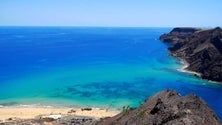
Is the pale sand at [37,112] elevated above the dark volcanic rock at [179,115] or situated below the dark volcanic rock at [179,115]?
below

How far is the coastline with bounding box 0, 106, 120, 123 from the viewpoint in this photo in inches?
3073

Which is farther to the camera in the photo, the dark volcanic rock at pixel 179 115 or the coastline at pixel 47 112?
the coastline at pixel 47 112

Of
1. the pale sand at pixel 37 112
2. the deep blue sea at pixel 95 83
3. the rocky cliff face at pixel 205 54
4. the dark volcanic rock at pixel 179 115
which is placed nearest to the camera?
the dark volcanic rock at pixel 179 115

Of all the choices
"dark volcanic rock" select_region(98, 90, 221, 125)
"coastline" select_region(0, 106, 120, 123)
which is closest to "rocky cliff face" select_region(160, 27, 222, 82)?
"coastline" select_region(0, 106, 120, 123)

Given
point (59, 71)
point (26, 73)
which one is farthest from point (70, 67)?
point (26, 73)

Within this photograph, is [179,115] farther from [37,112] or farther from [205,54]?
[205,54]

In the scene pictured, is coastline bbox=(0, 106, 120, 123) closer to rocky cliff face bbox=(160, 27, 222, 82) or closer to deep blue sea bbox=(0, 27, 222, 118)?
deep blue sea bbox=(0, 27, 222, 118)

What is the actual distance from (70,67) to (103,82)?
39333 mm

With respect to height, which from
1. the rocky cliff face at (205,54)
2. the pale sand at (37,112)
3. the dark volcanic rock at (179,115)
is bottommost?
the pale sand at (37,112)

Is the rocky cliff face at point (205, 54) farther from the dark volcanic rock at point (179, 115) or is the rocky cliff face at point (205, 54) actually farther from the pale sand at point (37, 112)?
the dark volcanic rock at point (179, 115)

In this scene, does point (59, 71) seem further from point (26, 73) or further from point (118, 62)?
point (118, 62)

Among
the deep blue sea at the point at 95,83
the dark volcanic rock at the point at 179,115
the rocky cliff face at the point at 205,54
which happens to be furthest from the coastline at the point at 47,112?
the rocky cliff face at the point at 205,54

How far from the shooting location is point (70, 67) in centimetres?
15400

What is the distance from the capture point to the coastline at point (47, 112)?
7806 cm
